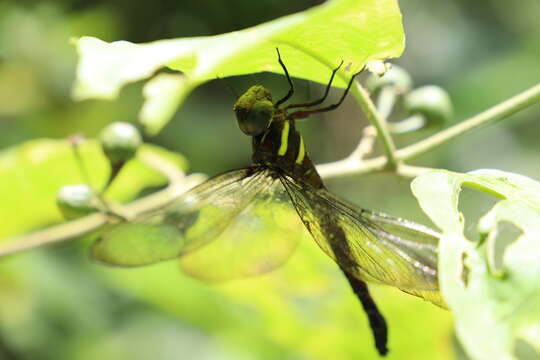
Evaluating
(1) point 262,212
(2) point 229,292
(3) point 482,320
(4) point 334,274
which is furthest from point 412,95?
(3) point 482,320

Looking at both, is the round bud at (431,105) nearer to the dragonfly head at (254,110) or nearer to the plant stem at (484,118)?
the plant stem at (484,118)

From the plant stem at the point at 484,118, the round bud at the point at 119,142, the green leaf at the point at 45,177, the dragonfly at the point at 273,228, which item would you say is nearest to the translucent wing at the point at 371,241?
the dragonfly at the point at 273,228

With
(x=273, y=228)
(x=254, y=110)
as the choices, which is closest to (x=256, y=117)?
(x=254, y=110)

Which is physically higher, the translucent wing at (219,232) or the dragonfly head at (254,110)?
the dragonfly head at (254,110)

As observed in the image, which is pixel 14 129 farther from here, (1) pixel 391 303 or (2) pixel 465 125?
(2) pixel 465 125

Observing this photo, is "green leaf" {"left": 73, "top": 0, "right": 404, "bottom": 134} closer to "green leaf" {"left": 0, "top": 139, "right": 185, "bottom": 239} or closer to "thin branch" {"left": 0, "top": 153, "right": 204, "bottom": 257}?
A: "thin branch" {"left": 0, "top": 153, "right": 204, "bottom": 257}

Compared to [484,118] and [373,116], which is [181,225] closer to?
[373,116]
